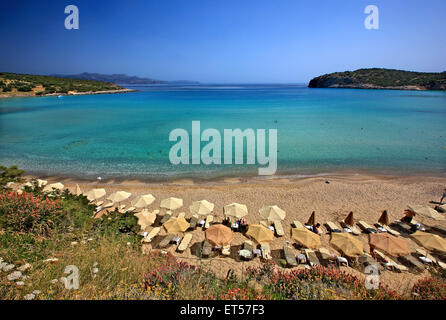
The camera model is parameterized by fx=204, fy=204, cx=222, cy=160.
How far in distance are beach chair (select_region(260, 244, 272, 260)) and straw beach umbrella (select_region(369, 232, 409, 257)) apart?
4509 mm

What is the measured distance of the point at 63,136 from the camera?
102ft

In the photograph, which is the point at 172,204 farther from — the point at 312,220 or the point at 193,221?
the point at 312,220

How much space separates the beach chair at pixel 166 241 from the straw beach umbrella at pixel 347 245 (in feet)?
24.6

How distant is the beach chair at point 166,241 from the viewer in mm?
9602

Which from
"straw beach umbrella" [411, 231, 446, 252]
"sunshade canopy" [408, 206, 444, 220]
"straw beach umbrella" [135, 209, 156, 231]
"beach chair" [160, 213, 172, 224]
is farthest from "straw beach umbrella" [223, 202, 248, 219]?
"sunshade canopy" [408, 206, 444, 220]

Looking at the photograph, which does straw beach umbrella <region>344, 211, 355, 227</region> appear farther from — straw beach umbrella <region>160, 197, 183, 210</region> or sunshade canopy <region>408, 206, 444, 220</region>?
straw beach umbrella <region>160, 197, 183, 210</region>

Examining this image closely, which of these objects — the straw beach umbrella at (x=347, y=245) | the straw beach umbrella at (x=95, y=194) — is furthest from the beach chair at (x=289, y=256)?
the straw beach umbrella at (x=95, y=194)

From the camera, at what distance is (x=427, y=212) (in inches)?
432

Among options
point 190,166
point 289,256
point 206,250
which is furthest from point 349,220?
point 190,166

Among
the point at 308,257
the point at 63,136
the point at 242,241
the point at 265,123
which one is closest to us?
the point at 308,257

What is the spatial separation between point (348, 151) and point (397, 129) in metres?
19.8

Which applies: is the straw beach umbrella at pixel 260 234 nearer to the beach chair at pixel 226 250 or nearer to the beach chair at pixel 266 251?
the beach chair at pixel 266 251
